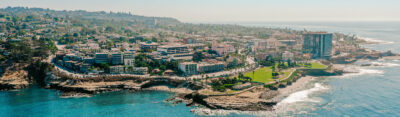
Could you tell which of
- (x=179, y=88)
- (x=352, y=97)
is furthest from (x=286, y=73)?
(x=179, y=88)

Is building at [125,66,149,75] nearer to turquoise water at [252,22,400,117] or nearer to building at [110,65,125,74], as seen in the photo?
building at [110,65,125,74]

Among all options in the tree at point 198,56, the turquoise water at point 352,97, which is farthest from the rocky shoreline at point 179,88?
the tree at point 198,56

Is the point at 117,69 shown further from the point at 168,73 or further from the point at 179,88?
the point at 179,88

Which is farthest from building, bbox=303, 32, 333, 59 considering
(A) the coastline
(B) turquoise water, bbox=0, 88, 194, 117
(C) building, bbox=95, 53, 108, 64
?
(C) building, bbox=95, 53, 108, 64

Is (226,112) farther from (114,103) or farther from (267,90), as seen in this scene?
(114,103)

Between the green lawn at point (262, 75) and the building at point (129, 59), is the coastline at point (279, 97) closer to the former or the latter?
the green lawn at point (262, 75)

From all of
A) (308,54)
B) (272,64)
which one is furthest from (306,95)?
(308,54)

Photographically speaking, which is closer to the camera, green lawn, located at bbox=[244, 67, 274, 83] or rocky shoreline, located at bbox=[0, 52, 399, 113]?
rocky shoreline, located at bbox=[0, 52, 399, 113]
